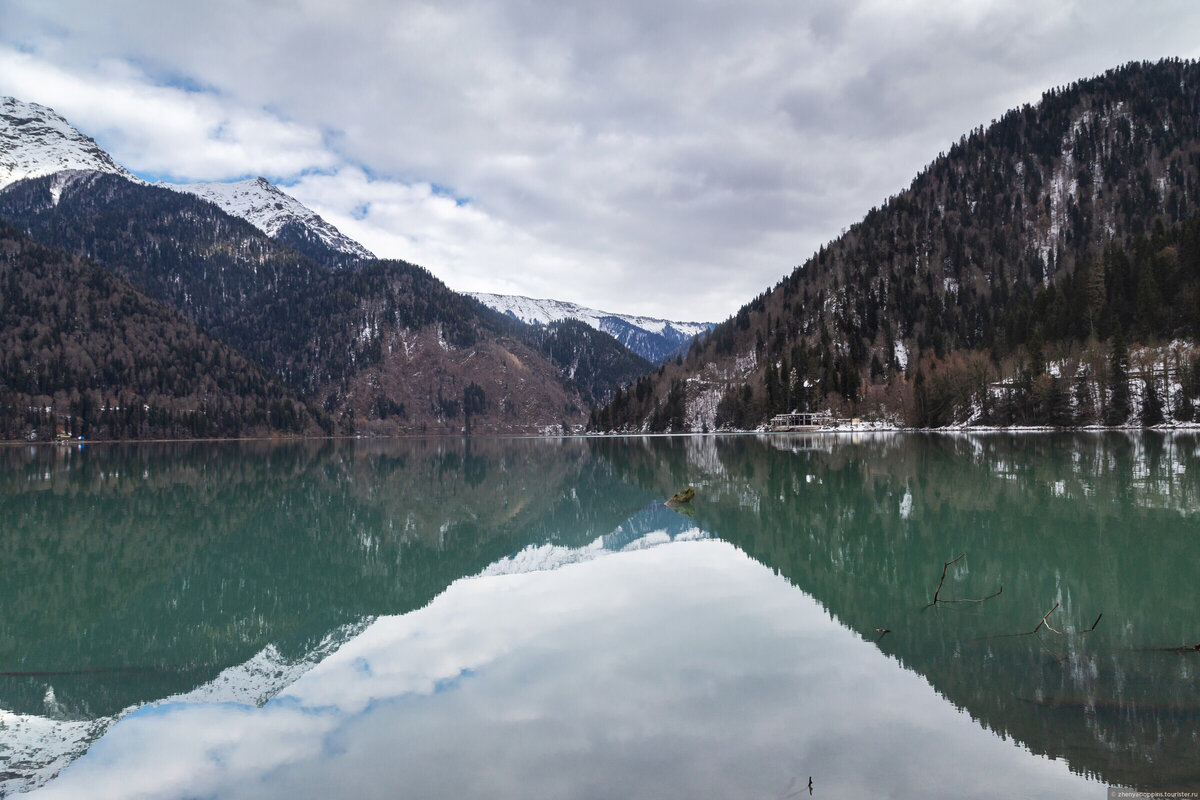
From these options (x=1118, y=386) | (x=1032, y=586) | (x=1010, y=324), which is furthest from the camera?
(x=1010, y=324)

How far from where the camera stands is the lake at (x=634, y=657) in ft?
25.7

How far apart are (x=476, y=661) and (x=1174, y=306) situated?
424ft

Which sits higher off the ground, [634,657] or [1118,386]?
[1118,386]

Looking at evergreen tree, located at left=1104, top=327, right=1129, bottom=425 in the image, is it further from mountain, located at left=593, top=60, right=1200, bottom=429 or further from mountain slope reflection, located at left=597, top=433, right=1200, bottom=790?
mountain slope reflection, located at left=597, top=433, right=1200, bottom=790

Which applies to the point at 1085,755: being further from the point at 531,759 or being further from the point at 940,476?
the point at 940,476

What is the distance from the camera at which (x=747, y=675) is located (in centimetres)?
1046

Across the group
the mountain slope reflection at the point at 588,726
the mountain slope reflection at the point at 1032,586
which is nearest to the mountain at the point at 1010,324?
the mountain slope reflection at the point at 1032,586

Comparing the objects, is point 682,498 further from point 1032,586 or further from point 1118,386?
point 1118,386

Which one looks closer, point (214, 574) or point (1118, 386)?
point (214, 574)

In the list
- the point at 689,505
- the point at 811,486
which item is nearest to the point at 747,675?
the point at 689,505

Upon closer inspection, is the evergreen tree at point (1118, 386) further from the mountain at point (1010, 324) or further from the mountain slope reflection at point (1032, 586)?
the mountain slope reflection at point (1032, 586)

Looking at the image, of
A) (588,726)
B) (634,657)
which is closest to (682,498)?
(634,657)

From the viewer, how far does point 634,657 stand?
11711 mm

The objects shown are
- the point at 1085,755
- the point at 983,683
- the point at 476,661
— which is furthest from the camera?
the point at 476,661
